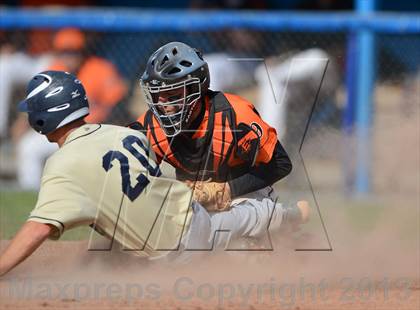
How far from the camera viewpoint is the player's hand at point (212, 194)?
21.9ft

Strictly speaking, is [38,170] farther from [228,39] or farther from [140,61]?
[228,39]

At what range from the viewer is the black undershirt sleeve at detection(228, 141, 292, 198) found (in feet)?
22.6

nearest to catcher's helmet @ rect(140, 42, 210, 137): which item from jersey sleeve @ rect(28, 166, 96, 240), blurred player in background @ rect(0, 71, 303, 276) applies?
blurred player in background @ rect(0, 71, 303, 276)

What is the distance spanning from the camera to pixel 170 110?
21.6 ft

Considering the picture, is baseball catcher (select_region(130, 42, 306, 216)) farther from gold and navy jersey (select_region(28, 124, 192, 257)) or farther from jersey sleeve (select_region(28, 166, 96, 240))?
jersey sleeve (select_region(28, 166, 96, 240))

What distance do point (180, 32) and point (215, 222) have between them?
5.59 metres

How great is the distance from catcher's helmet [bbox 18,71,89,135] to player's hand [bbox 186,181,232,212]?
1.14 m

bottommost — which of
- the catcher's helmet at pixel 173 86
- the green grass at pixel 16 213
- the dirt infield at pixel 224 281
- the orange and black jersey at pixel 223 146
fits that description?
the green grass at pixel 16 213

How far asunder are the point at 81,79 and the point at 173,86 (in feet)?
17.6

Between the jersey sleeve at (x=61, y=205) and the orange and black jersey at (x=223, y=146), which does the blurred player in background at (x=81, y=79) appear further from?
the jersey sleeve at (x=61, y=205)

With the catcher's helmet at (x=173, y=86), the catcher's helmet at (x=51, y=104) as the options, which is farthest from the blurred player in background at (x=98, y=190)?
the catcher's helmet at (x=173, y=86)

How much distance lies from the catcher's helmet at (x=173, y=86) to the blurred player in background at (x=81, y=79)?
4975mm

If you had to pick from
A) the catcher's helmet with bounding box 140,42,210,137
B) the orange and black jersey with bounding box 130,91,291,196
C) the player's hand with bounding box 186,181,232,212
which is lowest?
the player's hand with bounding box 186,181,232,212

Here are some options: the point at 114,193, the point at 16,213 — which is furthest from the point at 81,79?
the point at 114,193
